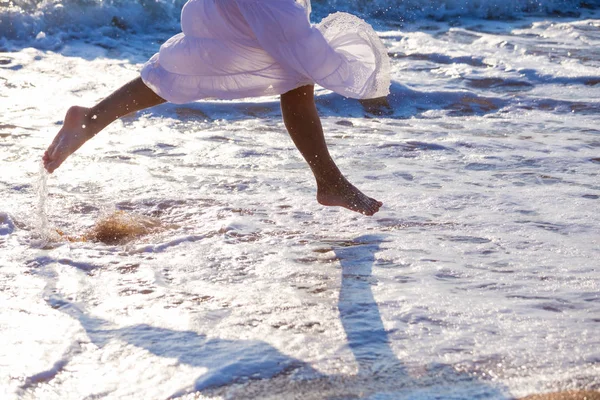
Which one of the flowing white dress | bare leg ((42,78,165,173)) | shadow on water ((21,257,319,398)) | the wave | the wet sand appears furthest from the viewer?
the wave

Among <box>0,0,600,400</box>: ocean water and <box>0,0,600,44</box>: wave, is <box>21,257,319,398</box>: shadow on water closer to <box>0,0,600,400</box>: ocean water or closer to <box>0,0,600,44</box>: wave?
<box>0,0,600,400</box>: ocean water

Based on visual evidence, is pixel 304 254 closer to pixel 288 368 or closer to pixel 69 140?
pixel 288 368

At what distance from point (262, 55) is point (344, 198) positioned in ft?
2.00

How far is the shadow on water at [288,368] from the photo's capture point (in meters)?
1.88

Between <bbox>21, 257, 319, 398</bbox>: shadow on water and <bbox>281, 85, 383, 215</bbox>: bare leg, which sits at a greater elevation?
<bbox>281, 85, 383, 215</bbox>: bare leg

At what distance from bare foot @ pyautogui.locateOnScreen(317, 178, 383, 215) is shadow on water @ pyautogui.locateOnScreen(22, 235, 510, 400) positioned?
0.76m

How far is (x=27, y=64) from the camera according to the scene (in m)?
6.81

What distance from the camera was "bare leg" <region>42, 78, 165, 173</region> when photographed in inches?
120

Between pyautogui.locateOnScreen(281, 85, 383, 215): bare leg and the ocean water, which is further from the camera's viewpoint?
pyautogui.locateOnScreen(281, 85, 383, 215): bare leg

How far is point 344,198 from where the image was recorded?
10.1 ft

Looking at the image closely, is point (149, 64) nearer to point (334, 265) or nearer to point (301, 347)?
point (334, 265)

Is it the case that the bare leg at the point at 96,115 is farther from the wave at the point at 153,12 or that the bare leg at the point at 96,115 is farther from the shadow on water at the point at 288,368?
the wave at the point at 153,12

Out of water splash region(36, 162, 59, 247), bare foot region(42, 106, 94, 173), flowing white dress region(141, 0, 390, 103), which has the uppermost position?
flowing white dress region(141, 0, 390, 103)

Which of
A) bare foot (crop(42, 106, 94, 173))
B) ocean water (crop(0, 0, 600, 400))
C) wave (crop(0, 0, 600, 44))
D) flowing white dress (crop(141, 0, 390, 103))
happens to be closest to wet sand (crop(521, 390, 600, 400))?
ocean water (crop(0, 0, 600, 400))
